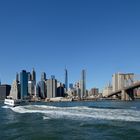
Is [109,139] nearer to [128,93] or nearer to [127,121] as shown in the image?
[127,121]

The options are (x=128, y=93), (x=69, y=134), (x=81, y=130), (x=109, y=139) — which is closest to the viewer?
(x=109, y=139)

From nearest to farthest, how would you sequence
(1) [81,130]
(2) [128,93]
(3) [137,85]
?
(1) [81,130] → (3) [137,85] → (2) [128,93]

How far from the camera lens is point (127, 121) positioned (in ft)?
121

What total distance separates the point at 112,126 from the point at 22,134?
8.60m

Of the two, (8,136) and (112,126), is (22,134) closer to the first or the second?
(8,136)

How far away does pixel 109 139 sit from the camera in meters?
27.0

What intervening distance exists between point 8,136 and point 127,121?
13316mm

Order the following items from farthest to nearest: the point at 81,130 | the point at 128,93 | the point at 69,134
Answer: the point at 128,93 < the point at 81,130 < the point at 69,134

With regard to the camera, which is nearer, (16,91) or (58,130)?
(58,130)

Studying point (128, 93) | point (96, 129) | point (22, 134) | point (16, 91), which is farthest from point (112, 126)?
point (16, 91)

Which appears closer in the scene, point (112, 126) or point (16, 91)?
point (112, 126)

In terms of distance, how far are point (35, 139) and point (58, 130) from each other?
489 centimetres

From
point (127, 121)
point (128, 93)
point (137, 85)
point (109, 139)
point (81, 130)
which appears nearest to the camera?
point (109, 139)

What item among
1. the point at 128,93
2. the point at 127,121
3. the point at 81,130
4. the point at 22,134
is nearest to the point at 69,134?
the point at 81,130
